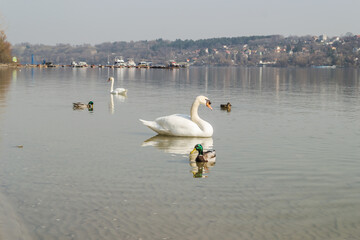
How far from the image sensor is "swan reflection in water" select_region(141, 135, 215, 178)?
15962 mm

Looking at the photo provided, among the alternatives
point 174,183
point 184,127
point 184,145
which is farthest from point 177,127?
point 174,183

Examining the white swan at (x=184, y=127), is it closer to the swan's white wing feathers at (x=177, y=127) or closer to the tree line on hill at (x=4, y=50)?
the swan's white wing feathers at (x=177, y=127)

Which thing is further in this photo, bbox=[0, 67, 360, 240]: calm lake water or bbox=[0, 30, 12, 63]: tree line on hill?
bbox=[0, 30, 12, 63]: tree line on hill

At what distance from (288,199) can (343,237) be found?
255cm

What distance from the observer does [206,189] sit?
1326 cm

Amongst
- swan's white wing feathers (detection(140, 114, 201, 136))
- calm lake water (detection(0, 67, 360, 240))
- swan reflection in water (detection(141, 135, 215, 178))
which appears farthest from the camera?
swan's white wing feathers (detection(140, 114, 201, 136))

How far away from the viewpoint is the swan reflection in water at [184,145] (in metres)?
16.0

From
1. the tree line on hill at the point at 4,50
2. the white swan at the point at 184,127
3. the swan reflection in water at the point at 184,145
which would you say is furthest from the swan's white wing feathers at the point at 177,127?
the tree line on hill at the point at 4,50

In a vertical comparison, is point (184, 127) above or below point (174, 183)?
above

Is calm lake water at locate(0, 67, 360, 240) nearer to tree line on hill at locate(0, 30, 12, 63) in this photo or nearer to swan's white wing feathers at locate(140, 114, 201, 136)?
swan's white wing feathers at locate(140, 114, 201, 136)

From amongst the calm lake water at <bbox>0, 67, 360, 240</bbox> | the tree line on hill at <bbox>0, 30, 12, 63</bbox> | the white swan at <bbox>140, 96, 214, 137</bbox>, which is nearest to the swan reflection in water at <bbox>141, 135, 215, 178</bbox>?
the calm lake water at <bbox>0, 67, 360, 240</bbox>

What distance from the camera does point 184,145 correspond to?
64.5ft

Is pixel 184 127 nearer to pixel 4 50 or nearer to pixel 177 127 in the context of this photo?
pixel 177 127

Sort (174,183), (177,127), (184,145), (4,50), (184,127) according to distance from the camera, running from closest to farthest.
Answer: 1. (174,183)
2. (184,145)
3. (184,127)
4. (177,127)
5. (4,50)
